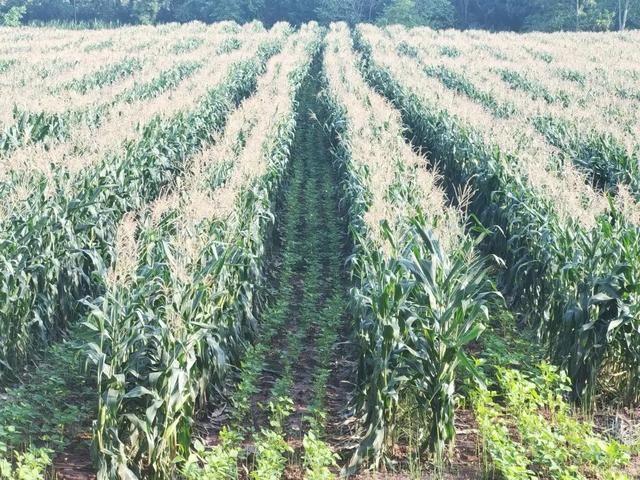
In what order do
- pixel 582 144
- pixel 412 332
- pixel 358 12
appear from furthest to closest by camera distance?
pixel 358 12 < pixel 582 144 < pixel 412 332

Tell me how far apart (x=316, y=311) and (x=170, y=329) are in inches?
182

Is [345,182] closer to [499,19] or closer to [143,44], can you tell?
[143,44]

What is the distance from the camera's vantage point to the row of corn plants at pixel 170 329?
21.3 feet

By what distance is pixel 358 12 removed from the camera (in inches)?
3150

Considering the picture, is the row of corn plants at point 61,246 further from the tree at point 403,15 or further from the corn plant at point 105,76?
the tree at point 403,15

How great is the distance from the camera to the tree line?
68125 millimetres

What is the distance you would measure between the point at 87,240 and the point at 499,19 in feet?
227

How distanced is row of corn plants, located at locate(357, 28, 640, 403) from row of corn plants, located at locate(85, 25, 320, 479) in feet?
11.1

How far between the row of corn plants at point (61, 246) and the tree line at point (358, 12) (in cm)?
6050

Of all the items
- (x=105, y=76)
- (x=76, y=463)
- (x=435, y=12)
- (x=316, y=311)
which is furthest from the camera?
(x=435, y=12)

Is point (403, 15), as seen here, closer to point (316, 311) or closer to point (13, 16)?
point (13, 16)

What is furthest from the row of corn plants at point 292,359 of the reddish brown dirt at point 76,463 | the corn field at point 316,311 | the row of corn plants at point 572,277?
the row of corn plants at point 572,277

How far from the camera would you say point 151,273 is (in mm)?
8062

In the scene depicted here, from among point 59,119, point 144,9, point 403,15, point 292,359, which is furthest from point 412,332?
point 144,9
